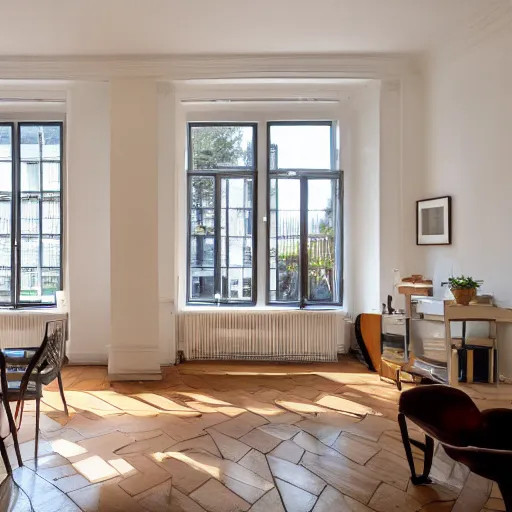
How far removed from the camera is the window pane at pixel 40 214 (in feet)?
17.5

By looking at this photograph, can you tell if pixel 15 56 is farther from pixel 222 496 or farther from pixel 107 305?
pixel 222 496

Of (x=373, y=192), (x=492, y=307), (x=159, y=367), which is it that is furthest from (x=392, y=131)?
(x=159, y=367)

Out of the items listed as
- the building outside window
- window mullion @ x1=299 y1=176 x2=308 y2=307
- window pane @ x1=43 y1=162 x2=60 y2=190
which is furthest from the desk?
window pane @ x1=43 y1=162 x2=60 y2=190

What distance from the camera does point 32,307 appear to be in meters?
5.33

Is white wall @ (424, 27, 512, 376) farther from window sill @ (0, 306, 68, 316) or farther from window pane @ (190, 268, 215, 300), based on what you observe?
window sill @ (0, 306, 68, 316)

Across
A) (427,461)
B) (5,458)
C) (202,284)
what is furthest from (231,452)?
(202,284)

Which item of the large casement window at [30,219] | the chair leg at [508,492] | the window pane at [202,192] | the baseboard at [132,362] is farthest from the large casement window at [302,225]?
the chair leg at [508,492]

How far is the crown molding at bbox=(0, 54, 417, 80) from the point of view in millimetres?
4535

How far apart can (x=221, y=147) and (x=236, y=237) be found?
1.20 meters

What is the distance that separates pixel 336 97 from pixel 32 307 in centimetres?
474

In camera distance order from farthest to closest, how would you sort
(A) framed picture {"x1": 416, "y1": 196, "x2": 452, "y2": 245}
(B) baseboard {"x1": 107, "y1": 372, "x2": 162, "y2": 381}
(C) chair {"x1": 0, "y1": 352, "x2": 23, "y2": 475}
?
1. (B) baseboard {"x1": 107, "y1": 372, "x2": 162, "y2": 381}
2. (A) framed picture {"x1": 416, "y1": 196, "x2": 452, "y2": 245}
3. (C) chair {"x1": 0, "y1": 352, "x2": 23, "y2": 475}

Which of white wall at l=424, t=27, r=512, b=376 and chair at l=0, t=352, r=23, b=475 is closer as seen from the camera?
chair at l=0, t=352, r=23, b=475

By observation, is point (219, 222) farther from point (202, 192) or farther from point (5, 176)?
point (5, 176)

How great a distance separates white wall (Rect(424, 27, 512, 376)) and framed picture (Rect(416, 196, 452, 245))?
0.08 metres
